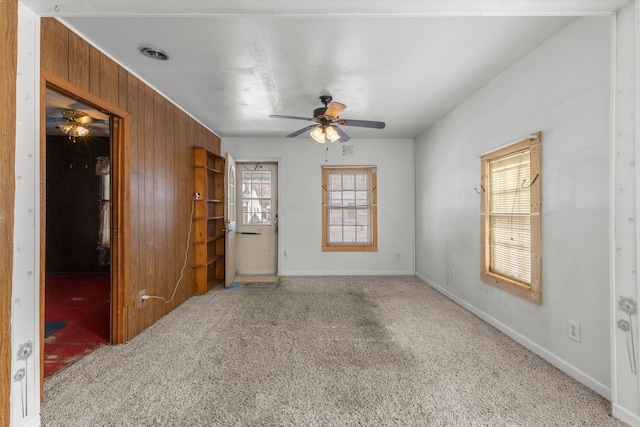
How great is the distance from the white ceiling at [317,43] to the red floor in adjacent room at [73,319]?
2384mm

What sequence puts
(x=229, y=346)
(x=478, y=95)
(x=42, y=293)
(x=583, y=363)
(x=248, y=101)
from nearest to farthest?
(x=42, y=293)
(x=583, y=363)
(x=229, y=346)
(x=478, y=95)
(x=248, y=101)

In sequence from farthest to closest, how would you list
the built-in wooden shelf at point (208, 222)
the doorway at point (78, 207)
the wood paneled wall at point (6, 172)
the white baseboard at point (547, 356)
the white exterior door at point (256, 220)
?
1. the white exterior door at point (256, 220)
2. the doorway at point (78, 207)
3. the built-in wooden shelf at point (208, 222)
4. the white baseboard at point (547, 356)
5. the wood paneled wall at point (6, 172)

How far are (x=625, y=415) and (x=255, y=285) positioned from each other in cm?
394

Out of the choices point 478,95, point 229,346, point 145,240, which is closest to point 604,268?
point 478,95

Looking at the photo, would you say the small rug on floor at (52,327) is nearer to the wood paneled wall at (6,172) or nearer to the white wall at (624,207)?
the wood paneled wall at (6,172)

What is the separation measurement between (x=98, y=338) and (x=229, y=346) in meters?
1.22

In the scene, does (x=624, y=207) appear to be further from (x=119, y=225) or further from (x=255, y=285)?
(x=255, y=285)

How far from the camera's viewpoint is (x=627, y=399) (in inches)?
→ 58.2

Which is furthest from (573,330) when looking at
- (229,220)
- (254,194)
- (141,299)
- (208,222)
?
(254,194)

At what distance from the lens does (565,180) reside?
1993 millimetres

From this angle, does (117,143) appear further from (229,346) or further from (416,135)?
(416,135)

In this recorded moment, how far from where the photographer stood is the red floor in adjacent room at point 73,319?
7.32ft

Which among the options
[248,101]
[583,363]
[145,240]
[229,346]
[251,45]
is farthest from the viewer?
[248,101]

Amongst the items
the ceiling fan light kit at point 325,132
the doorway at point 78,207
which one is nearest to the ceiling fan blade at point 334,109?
the ceiling fan light kit at point 325,132
